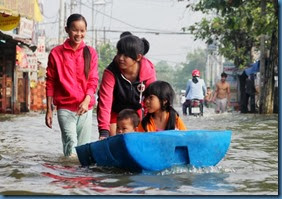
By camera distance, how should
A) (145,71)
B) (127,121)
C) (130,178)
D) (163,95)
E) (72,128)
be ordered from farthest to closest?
(72,128)
(145,71)
(127,121)
(163,95)
(130,178)

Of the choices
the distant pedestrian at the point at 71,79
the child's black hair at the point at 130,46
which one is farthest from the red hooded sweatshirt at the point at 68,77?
the child's black hair at the point at 130,46

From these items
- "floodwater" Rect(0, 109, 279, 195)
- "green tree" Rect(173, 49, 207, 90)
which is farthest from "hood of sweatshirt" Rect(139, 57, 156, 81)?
"green tree" Rect(173, 49, 207, 90)

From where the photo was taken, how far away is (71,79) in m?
7.11

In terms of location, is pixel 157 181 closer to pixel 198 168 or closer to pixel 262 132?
pixel 198 168

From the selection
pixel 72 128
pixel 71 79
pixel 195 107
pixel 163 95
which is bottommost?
pixel 195 107

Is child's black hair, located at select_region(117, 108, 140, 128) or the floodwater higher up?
child's black hair, located at select_region(117, 108, 140, 128)

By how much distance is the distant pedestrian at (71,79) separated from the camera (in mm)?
7074

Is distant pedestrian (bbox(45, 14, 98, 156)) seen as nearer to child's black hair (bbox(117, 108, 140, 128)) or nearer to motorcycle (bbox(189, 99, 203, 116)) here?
child's black hair (bbox(117, 108, 140, 128))

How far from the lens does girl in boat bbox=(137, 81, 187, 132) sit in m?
6.17

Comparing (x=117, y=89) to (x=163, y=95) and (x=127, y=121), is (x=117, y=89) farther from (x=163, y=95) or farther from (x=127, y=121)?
(x=163, y=95)

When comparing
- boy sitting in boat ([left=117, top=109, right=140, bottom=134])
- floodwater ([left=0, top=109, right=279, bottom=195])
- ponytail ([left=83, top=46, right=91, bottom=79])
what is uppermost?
ponytail ([left=83, top=46, right=91, bottom=79])

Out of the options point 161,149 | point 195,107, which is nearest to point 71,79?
point 161,149

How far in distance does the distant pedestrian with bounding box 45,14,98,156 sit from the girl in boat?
3.35ft

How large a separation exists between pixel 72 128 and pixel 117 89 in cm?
77
